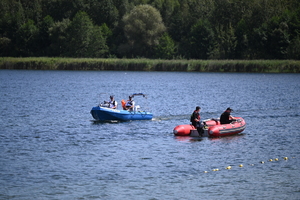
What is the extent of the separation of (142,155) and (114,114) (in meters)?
9.20

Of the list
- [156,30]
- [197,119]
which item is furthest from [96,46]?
[197,119]

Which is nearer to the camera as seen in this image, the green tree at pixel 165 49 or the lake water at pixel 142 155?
the lake water at pixel 142 155

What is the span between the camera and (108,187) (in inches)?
725

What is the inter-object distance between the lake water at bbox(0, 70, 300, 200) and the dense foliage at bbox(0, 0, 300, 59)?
5145cm

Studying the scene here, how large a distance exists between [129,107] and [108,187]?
1544 centimetres

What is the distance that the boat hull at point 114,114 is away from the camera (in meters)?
32.1

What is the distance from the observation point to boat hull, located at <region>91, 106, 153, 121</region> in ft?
105

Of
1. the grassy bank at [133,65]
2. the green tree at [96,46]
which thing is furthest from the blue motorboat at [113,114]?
the green tree at [96,46]

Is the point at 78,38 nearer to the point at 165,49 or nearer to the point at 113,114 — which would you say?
the point at 165,49

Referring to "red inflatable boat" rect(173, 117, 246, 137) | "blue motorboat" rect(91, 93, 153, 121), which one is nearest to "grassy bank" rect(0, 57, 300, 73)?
"blue motorboat" rect(91, 93, 153, 121)

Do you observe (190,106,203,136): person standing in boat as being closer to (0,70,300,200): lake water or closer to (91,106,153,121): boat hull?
(0,70,300,200): lake water

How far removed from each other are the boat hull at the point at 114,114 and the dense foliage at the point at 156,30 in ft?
195

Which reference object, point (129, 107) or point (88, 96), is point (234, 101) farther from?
point (129, 107)

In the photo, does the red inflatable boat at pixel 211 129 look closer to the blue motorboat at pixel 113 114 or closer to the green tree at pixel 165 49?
the blue motorboat at pixel 113 114
